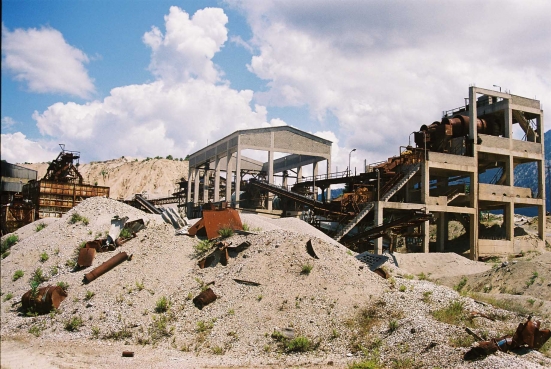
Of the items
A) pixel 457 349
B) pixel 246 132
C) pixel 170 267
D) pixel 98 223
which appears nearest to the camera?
pixel 457 349

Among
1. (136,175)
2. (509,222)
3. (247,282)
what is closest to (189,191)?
(509,222)

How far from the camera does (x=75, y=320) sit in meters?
13.0

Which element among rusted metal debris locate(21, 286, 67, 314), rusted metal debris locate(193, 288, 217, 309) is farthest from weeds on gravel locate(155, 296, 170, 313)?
rusted metal debris locate(21, 286, 67, 314)

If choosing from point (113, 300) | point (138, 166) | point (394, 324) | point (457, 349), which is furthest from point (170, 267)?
point (138, 166)

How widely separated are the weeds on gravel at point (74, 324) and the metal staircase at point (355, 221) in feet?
57.2

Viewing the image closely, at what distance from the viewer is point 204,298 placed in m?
14.0

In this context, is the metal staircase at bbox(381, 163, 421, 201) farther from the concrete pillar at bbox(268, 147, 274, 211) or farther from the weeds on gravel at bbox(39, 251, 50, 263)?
the weeds on gravel at bbox(39, 251, 50, 263)

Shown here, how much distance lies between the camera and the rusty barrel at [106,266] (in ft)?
49.9

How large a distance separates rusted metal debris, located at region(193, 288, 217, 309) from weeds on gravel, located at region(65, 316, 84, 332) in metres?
3.01

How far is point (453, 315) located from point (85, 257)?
37.3 feet

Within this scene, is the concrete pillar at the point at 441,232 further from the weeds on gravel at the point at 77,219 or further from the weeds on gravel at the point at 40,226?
the weeds on gravel at the point at 40,226

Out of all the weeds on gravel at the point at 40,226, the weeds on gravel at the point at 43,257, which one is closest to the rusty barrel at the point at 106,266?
the weeds on gravel at the point at 43,257

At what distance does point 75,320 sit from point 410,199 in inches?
1038

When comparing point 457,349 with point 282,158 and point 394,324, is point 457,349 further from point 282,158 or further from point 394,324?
point 282,158
